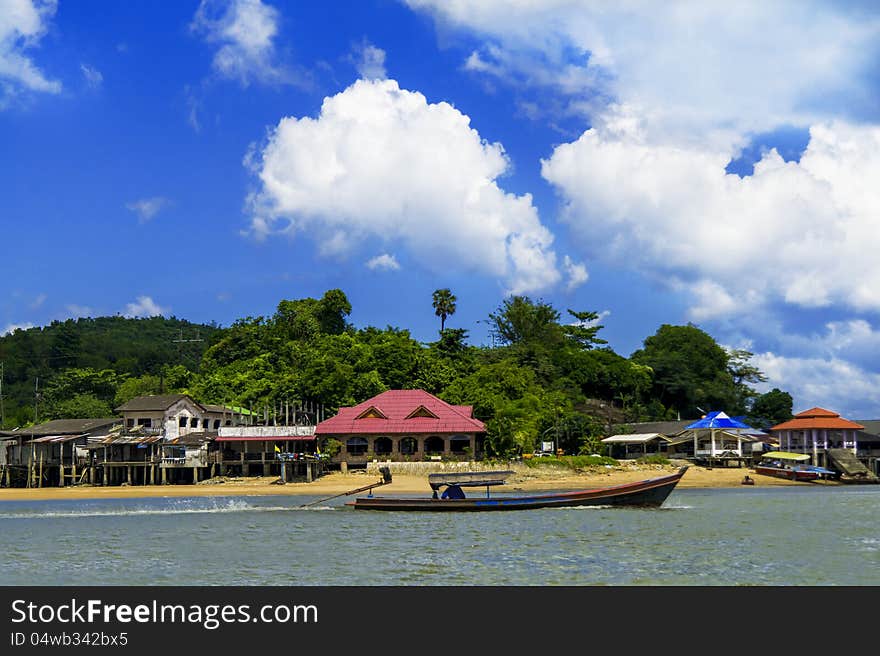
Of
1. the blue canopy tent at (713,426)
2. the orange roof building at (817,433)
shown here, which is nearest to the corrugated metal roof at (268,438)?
the blue canopy tent at (713,426)

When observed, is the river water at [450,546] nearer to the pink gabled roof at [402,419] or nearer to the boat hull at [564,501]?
the boat hull at [564,501]

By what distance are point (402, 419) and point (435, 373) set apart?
521 inches

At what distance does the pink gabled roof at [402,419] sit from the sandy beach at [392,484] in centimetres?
453

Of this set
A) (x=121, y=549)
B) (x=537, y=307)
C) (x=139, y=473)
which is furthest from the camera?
(x=537, y=307)

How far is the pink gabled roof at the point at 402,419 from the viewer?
74.8m

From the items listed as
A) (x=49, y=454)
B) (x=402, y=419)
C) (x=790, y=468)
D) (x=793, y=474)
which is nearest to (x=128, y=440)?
(x=49, y=454)

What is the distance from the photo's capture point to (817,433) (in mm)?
83812

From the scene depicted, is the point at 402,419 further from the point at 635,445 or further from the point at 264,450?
the point at 635,445

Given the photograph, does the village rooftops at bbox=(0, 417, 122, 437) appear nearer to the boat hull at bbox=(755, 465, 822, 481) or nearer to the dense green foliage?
the dense green foliage

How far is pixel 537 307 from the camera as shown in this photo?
12181cm

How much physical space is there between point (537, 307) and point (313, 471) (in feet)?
192

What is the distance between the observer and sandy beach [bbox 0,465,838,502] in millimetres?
61250

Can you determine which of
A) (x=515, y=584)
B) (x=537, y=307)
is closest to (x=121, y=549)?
(x=515, y=584)
